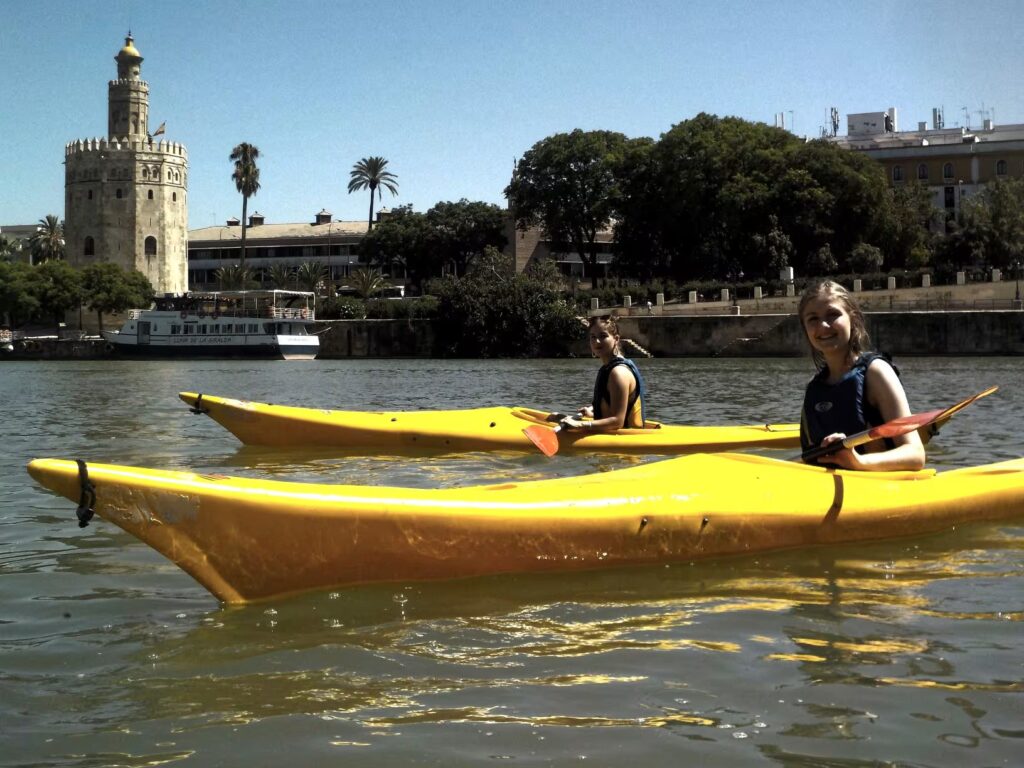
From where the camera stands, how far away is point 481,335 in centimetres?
5319

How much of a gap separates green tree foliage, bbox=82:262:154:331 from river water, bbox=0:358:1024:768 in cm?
6328

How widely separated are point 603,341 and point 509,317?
1736 inches

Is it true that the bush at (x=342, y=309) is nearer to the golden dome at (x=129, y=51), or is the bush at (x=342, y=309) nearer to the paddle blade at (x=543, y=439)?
the golden dome at (x=129, y=51)

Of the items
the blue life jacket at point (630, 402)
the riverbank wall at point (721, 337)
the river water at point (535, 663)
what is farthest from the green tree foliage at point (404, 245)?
the river water at point (535, 663)

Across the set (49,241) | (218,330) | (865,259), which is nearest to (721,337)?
(865,259)

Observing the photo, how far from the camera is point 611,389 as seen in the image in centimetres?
927

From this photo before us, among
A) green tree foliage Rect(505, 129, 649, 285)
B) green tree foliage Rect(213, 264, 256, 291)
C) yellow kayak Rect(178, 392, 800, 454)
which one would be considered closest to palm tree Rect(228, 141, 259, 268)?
green tree foliage Rect(213, 264, 256, 291)

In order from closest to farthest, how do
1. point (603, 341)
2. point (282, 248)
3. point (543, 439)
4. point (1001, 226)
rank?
point (543, 439), point (603, 341), point (1001, 226), point (282, 248)

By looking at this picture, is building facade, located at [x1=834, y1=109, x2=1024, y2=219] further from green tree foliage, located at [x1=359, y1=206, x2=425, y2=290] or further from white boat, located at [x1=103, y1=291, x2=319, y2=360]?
white boat, located at [x1=103, y1=291, x2=319, y2=360]

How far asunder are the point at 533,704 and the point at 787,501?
2389 millimetres

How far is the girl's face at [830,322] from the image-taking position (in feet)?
18.1

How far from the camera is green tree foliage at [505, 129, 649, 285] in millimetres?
63969

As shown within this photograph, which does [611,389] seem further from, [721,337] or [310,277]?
[310,277]

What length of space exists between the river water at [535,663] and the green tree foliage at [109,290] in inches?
2491
